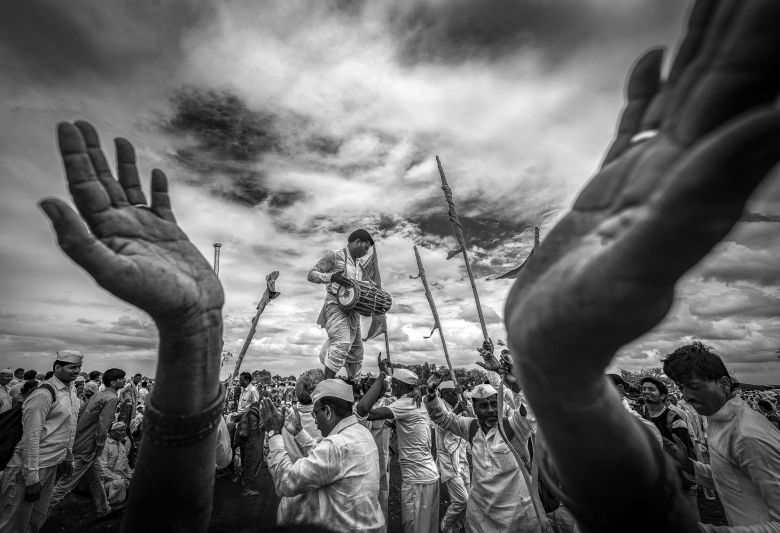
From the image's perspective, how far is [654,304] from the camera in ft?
1.95

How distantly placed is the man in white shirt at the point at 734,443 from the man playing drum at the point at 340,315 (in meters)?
3.92

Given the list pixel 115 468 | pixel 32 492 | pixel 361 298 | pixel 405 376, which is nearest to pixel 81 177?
pixel 361 298

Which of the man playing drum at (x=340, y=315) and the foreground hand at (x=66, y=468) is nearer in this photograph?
the man playing drum at (x=340, y=315)

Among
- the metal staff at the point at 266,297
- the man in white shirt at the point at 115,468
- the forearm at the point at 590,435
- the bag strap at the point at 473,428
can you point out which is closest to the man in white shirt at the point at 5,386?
the man in white shirt at the point at 115,468

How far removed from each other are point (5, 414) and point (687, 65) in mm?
7456

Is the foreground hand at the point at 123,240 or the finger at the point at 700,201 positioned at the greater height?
the foreground hand at the point at 123,240

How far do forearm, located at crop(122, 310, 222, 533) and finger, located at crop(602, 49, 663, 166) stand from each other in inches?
50.0

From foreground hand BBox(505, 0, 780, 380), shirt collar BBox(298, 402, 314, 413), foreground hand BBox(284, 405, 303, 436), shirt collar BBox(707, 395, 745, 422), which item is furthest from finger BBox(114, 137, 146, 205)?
shirt collar BBox(707, 395, 745, 422)

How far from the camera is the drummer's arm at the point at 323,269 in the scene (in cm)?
551

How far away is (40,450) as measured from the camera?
5.54 m

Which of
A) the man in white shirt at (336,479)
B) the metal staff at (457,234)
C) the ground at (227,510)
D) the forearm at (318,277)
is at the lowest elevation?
the ground at (227,510)

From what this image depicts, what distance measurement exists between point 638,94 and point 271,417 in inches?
152

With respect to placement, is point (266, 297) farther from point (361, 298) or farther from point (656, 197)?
point (656, 197)

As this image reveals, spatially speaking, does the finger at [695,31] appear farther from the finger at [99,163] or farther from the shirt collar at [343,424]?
the shirt collar at [343,424]
